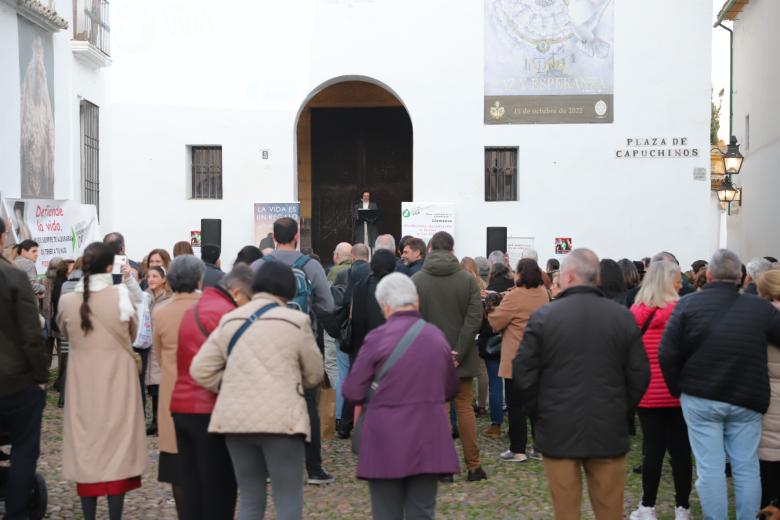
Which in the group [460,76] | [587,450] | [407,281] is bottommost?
[587,450]

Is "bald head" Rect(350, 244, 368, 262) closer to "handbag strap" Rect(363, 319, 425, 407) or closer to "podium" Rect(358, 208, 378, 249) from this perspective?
"handbag strap" Rect(363, 319, 425, 407)

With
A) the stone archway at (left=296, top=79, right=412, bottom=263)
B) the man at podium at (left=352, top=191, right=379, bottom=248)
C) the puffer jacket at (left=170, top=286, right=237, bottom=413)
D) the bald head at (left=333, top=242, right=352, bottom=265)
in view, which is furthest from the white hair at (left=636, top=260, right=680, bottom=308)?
the stone archway at (left=296, top=79, right=412, bottom=263)

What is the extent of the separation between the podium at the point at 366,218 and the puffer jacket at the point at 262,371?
701 inches

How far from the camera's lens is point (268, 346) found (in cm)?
535

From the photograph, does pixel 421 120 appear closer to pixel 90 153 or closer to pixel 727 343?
pixel 90 153

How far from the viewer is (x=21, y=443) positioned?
21.1 feet

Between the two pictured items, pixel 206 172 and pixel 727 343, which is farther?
pixel 206 172

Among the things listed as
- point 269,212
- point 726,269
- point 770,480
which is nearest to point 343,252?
point 726,269

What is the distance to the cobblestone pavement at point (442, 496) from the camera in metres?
7.48

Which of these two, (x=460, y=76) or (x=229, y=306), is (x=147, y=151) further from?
(x=229, y=306)

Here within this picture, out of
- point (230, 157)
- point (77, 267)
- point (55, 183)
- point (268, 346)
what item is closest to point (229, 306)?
point (268, 346)

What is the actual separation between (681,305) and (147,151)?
17769 mm

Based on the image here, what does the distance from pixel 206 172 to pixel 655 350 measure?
16870 mm

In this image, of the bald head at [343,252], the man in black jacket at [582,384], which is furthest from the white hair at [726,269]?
the bald head at [343,252]
